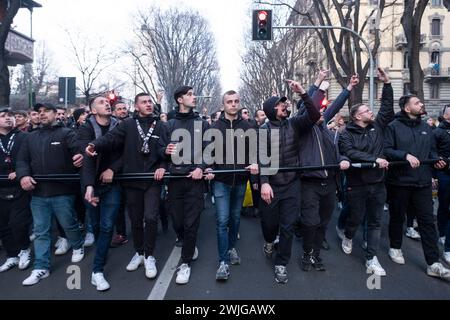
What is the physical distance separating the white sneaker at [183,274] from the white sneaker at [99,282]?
0.77 metres

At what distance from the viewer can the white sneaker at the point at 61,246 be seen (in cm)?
575

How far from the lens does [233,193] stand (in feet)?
16.1

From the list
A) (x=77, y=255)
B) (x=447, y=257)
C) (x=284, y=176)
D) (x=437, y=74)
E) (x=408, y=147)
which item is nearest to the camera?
(x=284, y=176)

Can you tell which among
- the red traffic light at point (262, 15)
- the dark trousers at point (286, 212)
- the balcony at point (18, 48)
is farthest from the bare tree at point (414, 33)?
the balcony at point (18, 48)

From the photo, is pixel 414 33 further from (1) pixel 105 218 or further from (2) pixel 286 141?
(1) pixel 105 218

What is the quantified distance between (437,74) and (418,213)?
157ft

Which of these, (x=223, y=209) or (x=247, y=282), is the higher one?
(x=223, y=209)

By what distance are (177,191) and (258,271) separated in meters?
1.41

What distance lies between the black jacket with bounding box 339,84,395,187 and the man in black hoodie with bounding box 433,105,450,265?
913 mm

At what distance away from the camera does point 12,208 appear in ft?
16.9

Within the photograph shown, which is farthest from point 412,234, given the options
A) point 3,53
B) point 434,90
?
point 434,90

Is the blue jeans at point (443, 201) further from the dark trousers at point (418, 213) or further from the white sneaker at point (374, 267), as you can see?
the white sneaker at point (374, 267)
